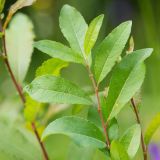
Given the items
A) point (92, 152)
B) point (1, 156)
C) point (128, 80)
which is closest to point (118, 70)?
point (128, 80)

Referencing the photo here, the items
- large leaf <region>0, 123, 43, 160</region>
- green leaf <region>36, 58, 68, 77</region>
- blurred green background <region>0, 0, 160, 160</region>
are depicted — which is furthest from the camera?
blurred green background <region>0, 0, 160, 160</region>

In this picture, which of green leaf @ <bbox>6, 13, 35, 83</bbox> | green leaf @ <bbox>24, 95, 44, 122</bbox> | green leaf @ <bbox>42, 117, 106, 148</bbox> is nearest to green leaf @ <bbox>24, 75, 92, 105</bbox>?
green leaf @ <bbox>42, 117, 106, 148</bbox>

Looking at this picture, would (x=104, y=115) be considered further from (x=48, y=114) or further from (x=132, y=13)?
(x=132, y=13)

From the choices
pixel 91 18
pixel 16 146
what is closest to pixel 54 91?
pixel 16 146

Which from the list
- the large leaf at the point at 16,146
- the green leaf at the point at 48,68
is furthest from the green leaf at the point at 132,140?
the large leaf at the point at 16,146

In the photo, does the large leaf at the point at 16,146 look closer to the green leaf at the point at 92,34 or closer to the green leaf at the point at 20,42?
the green leaf at the point at 20,42

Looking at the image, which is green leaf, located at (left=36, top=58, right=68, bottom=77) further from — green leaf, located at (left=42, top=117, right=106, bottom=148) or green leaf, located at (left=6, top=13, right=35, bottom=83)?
green leaf, located at (left=6, top=13, right=35, bottom=83)
